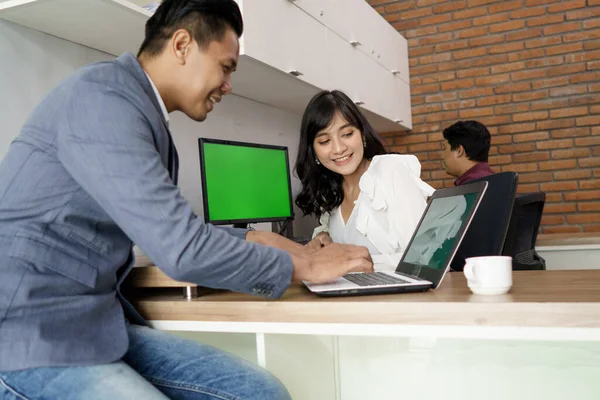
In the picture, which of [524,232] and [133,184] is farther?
[524,232]

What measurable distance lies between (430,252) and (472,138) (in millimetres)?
2761

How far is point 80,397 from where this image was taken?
846 mm

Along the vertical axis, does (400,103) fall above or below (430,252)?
above

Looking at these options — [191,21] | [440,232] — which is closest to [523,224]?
[440,232]

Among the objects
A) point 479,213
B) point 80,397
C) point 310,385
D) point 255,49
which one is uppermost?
point 255,49

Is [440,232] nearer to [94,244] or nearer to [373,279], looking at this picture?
[373,279]

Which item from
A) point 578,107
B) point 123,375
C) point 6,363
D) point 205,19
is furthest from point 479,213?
point 578,107

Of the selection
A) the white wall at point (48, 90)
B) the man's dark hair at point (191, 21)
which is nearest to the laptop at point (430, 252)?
the man's dark hair at point (191, 21)

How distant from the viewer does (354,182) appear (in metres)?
2.29

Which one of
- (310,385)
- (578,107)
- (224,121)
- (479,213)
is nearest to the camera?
(310,385)

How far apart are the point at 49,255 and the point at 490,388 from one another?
77cm

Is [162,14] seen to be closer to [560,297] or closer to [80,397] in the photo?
[80,397]

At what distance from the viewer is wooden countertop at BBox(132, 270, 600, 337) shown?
82 cm

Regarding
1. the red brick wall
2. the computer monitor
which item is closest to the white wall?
the computer monitor
